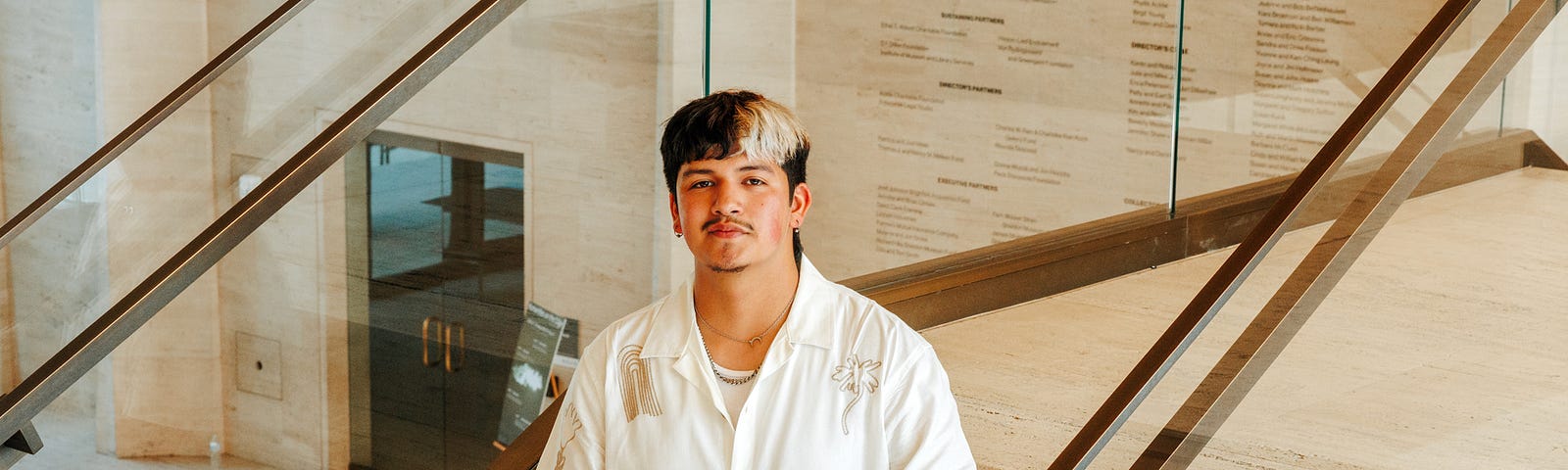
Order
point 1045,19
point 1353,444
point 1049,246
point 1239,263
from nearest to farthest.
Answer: point 1239,263, point 1353,444, point 1049,246, point 1045,19

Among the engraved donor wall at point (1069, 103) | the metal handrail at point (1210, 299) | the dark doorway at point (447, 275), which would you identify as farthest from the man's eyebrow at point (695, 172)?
the engraved donor wall at point (1069, 103)

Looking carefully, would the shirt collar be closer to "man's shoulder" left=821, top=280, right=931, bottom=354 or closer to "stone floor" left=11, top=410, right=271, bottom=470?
"man's shoulder" left=821, top=280, right=931, bottom=354

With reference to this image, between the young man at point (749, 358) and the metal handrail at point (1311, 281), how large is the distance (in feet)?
1.05

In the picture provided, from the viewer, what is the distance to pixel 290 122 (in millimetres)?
2307

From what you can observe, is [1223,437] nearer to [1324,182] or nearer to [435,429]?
[1324,182]

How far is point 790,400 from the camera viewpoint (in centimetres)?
145

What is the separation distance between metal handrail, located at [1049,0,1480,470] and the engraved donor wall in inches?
50.8

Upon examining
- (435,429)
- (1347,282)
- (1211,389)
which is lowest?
(435,429)

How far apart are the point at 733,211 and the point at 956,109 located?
1.95 meters

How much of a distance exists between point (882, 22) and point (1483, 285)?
1810 mm

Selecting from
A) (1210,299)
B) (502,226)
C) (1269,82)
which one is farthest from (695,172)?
(1269,82)

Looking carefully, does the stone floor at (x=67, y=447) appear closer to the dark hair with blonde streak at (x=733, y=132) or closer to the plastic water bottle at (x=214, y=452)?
the plastic water bottle at (x=214, y=452)

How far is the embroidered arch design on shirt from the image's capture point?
4.87 ft

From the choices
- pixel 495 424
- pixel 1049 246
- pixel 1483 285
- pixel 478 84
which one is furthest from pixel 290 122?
pixel 1483 285
